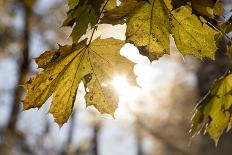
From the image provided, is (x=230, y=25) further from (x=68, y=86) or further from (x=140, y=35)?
(x=68, y=86)

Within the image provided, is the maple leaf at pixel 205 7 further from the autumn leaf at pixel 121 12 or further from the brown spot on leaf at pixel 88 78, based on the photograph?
the brown spot on leaf at pixel 88 78

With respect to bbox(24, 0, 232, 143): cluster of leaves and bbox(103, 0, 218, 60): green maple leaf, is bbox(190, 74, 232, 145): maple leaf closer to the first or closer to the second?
bbox(24, 0, 232, 143): cluster of leaves

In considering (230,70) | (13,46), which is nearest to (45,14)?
(13,46)

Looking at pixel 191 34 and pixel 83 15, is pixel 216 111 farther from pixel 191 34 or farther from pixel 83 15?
pixel 83 15

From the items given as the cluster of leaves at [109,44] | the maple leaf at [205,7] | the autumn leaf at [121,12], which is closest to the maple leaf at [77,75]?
the cluster of leaves at [109,44]

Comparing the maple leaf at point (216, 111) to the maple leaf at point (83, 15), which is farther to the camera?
the maple leaf at point (216, 111)

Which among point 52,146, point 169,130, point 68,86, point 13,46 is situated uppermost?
point 68,86

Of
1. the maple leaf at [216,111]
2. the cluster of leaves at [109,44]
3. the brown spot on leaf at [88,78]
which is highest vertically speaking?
the cluster of leaves at [109,44]

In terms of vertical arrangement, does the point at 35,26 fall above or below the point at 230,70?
below

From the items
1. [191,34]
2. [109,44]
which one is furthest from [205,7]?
[109,44]
